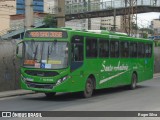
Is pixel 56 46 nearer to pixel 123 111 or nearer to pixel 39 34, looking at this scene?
pixel 39 34

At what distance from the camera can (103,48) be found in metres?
19.7

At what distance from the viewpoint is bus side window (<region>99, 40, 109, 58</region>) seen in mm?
19406

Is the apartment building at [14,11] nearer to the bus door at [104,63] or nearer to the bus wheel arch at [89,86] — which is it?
the bus door at [104,63]

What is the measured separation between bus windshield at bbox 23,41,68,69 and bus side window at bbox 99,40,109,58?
10.3 ft

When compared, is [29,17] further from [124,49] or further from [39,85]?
[39,85]

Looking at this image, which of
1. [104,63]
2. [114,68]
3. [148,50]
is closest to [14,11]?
[148,50]

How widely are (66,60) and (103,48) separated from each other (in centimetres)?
357

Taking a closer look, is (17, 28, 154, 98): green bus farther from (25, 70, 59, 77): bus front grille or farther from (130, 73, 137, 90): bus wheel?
(130, 73, 137, 90): bus wheel

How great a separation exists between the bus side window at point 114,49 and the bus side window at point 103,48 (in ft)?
1.71

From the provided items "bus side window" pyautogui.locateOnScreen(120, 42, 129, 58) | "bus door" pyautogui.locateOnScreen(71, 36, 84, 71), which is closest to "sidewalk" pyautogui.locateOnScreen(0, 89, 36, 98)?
"bus door" pyautogui.locateOnScreen(71, 36, 84, 71)

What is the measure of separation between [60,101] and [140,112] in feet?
14.2

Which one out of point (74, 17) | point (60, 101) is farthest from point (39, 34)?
point (74, 17)

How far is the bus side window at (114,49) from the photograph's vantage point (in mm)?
20641

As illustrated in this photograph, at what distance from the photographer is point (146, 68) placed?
2611cm
